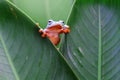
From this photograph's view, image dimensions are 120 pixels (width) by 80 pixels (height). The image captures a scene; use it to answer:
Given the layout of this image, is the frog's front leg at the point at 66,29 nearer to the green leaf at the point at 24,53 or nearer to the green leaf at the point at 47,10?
the green leaf at the point at 24,53

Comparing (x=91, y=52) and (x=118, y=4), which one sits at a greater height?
(x=118, y=4)

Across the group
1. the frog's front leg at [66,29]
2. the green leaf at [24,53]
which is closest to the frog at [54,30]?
the frog's front leg at [66,29]

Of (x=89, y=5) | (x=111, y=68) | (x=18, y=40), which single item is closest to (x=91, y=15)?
(x=89, y=5)

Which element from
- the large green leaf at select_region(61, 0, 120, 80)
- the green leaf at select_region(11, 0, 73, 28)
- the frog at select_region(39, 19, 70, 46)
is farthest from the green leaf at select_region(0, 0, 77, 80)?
the green leaf at select_region(11, 0, 73, 28)

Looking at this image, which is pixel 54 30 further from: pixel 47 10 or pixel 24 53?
pixel 24 53

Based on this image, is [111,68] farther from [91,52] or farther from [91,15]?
[91,15]

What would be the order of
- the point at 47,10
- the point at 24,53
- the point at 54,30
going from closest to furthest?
the point at 24,53, the point at 54,30, the point at 47,10

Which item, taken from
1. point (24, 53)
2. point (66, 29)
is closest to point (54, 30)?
point (66, 29)
